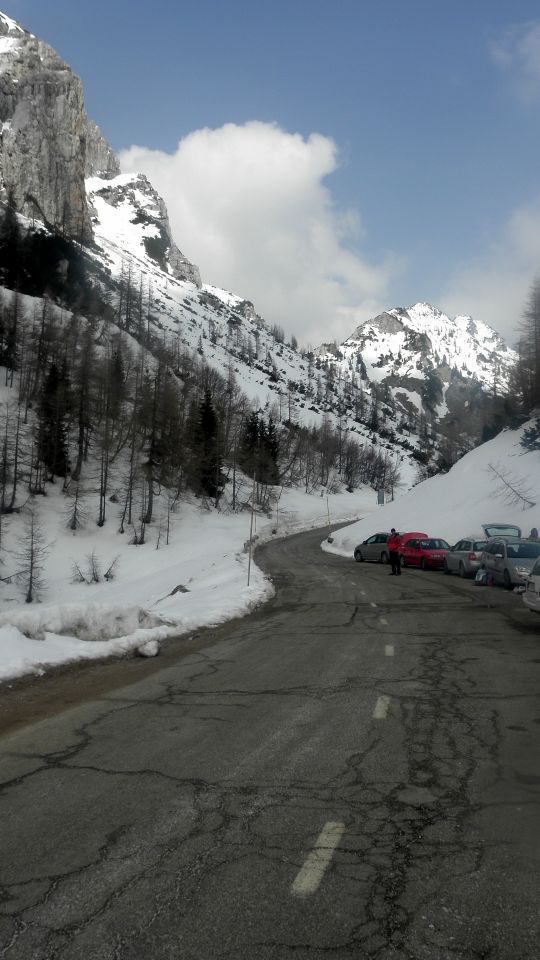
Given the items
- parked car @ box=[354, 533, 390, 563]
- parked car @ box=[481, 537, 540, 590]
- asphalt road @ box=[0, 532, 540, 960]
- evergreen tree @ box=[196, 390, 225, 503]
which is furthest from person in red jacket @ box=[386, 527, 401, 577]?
evergreen tree @ box=[196, 390, 225, 503]

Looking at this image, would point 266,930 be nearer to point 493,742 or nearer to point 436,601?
point 493,742

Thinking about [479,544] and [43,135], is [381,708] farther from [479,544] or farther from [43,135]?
[43,135]

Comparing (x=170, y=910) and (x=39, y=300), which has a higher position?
(x=39, y=300)

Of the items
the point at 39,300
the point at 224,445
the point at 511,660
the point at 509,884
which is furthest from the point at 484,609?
the point at 39,300

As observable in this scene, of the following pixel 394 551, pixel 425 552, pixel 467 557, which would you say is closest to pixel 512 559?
pixel 467 557

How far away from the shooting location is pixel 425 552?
1104 inches

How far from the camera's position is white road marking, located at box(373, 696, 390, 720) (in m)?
6.50

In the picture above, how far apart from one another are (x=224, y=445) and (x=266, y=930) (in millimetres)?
69025

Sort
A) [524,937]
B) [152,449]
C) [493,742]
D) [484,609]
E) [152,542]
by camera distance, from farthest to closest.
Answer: [152,449], [152,542], [484,609], [493,742], [524,937]

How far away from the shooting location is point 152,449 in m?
58.7

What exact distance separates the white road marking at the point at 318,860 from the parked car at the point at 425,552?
24291 millimetres

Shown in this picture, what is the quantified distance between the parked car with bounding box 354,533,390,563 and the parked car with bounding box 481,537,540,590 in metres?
12.0

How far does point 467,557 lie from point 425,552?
14.8 feet

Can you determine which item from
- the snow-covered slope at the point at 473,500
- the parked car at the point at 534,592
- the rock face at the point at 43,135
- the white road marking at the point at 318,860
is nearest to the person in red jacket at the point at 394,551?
the snow-covered slope at the point at 473,500
